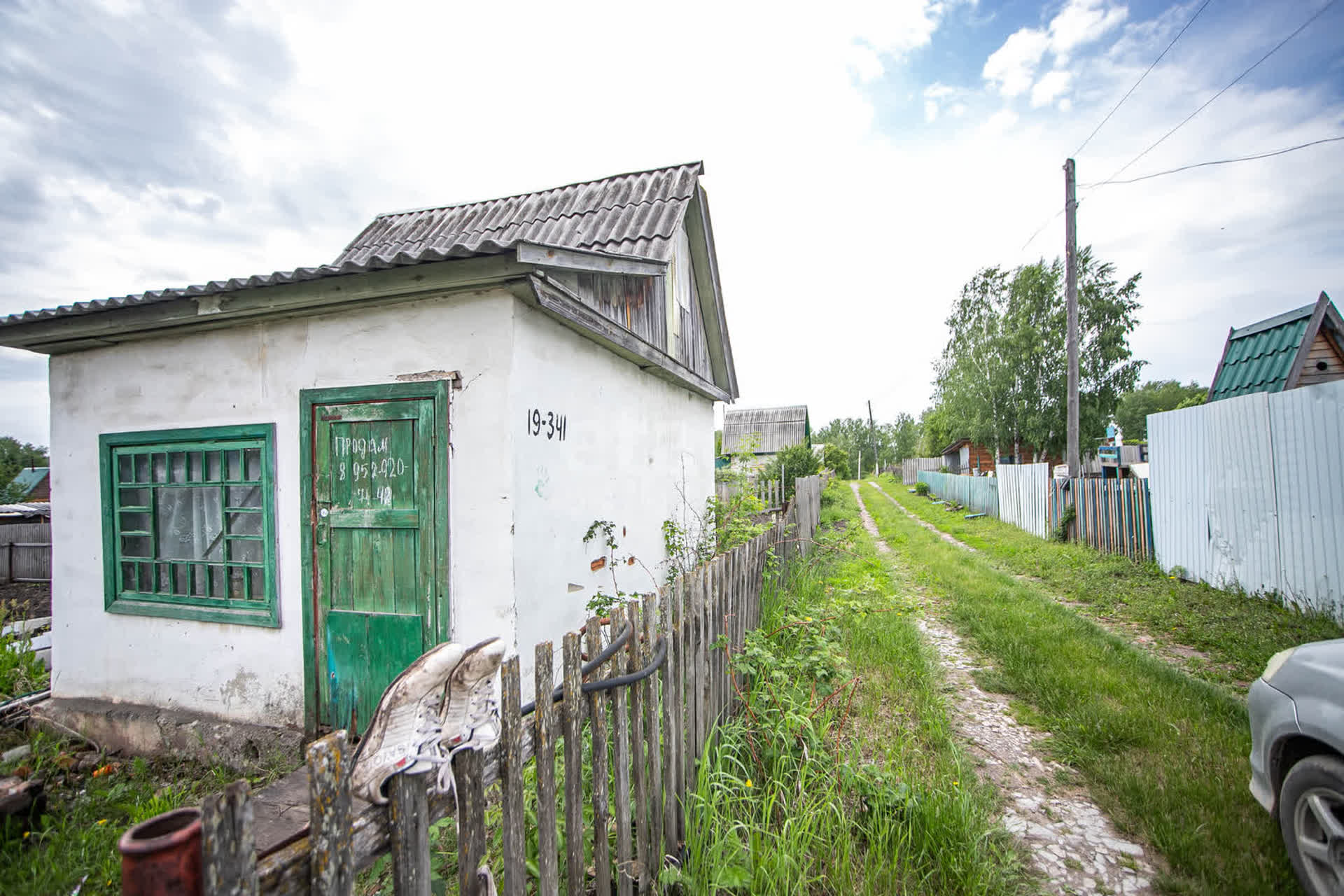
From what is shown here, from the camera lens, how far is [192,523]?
4445 mm

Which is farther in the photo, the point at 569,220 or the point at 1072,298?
the point at 1072,298

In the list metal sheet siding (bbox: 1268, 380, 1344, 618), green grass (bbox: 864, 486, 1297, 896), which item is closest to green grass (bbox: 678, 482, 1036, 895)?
green grass (bbox: 864, 486, 1297, 896)

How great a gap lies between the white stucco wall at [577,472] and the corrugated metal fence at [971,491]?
12429 mm

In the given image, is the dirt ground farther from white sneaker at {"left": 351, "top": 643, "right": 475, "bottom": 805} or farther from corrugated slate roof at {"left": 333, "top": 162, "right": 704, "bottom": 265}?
white sneaker at {"left": 351, "top": 643, "right": 475, "bottom": 805}

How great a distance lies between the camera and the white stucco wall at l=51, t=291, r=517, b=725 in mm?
3668

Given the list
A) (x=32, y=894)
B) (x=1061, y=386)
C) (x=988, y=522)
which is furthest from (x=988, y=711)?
(x=1061, y=386)

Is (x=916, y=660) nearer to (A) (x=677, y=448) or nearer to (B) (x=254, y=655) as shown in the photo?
(A) (x=677, y=448)

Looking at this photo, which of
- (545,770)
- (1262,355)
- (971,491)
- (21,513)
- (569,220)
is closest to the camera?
(545,770)

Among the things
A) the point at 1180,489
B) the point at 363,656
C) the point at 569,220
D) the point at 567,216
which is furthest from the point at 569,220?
the point at 1180,489

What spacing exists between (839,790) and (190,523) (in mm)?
5178

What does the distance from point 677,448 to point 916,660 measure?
409 cm

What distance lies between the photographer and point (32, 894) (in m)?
2.75

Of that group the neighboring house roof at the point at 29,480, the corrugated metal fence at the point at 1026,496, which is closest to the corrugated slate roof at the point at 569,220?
the corrugated metal fence at the point at 1026,496

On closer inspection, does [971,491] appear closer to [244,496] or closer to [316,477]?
[316,477]
